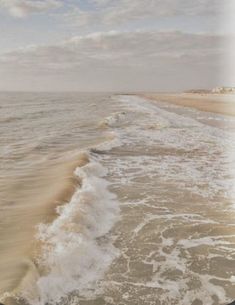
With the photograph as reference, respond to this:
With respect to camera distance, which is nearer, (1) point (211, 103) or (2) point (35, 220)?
(2) point (35, 220)

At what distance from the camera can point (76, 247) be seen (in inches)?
273

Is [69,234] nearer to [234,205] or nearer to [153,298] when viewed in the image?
[153,298]

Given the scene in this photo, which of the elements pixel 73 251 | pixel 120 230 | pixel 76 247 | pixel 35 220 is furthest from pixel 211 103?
pixel 73 251

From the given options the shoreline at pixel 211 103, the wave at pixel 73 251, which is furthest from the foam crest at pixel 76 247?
the shoreline at pixel 211 103

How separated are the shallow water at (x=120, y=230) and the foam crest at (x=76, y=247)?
0.02 metres

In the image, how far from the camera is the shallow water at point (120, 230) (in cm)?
569

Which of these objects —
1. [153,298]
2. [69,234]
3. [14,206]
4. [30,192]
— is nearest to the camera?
[153,298]

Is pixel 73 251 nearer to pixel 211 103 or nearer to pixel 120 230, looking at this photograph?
pixel 120 230

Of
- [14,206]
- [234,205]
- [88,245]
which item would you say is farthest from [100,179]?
[88,245]

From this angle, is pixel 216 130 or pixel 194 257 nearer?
pixel 194 257

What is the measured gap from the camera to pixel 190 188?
1135 cm

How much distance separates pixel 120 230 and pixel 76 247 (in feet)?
4.37

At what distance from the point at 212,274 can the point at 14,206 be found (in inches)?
206

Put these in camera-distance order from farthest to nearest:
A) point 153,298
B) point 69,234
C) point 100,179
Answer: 1. point 100,179
2. point 69,234
3. point 153,298
